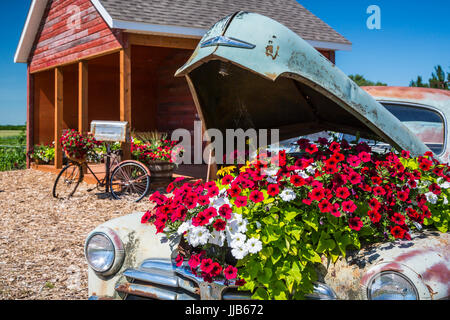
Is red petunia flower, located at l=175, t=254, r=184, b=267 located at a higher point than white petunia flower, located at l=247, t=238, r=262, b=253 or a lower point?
lower

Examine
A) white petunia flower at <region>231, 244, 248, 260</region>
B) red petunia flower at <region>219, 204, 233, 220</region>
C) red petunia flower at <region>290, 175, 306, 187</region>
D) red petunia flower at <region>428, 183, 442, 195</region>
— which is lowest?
white petunia flower at <region>231, 244, 248, 260</region>

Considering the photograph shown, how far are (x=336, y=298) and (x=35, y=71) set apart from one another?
44.4 feet

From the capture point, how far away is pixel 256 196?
197 cm

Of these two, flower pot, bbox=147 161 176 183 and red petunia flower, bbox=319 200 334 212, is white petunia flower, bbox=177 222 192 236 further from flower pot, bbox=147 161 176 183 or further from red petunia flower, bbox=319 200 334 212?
flower pot, bbox=147 161 176 183

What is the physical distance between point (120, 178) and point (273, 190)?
6.29 metres

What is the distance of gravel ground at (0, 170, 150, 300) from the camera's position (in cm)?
377

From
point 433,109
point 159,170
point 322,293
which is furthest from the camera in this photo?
point 159,170

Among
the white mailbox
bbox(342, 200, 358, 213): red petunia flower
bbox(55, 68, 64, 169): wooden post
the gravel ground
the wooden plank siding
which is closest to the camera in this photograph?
bbox(342, 200, 358, 213): red petunia flower

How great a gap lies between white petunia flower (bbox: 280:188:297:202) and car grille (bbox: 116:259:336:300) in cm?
40

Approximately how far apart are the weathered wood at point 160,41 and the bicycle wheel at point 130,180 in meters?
2.73

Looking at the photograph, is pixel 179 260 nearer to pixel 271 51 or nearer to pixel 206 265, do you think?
pixel 206 265

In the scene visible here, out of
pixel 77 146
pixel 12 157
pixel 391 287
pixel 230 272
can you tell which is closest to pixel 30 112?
pixel 12 157

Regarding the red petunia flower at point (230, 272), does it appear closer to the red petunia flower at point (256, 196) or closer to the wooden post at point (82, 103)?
the red petunia flower at point (256, 196)

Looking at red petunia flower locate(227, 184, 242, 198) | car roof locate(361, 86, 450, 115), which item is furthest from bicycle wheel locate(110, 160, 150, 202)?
red petunia flower locate(227, 184, 242, 198)
